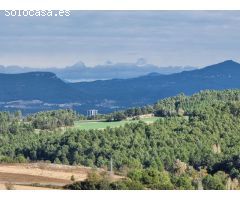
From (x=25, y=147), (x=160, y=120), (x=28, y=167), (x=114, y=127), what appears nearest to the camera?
(x=28, y=167)

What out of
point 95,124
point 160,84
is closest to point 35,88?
point 160,84

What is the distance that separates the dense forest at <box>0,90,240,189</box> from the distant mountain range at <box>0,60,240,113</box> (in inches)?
30.7

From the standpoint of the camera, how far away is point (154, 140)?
18141 millimetres

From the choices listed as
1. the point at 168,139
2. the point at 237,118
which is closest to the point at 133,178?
the point at 168,139

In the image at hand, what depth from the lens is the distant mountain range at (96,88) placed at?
1616cm

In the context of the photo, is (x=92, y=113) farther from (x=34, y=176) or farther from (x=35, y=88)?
(x=34, y=176)

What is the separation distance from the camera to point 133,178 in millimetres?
9094

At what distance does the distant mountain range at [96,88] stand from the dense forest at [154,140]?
0.78 metres

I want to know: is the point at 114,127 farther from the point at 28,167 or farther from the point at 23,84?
the point at 28,167

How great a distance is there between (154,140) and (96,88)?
247 centimetres

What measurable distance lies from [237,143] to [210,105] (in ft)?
10.4

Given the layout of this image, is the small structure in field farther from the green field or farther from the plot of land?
the plot of land

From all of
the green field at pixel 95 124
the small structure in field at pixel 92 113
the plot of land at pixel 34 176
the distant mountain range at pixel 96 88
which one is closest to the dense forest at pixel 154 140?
the green field at pixel 95 124

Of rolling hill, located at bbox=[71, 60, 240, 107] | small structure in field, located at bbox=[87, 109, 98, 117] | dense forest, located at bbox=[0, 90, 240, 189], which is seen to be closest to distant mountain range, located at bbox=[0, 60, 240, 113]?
rolling hill, located at bbox=[71, 60, 240, 107]
